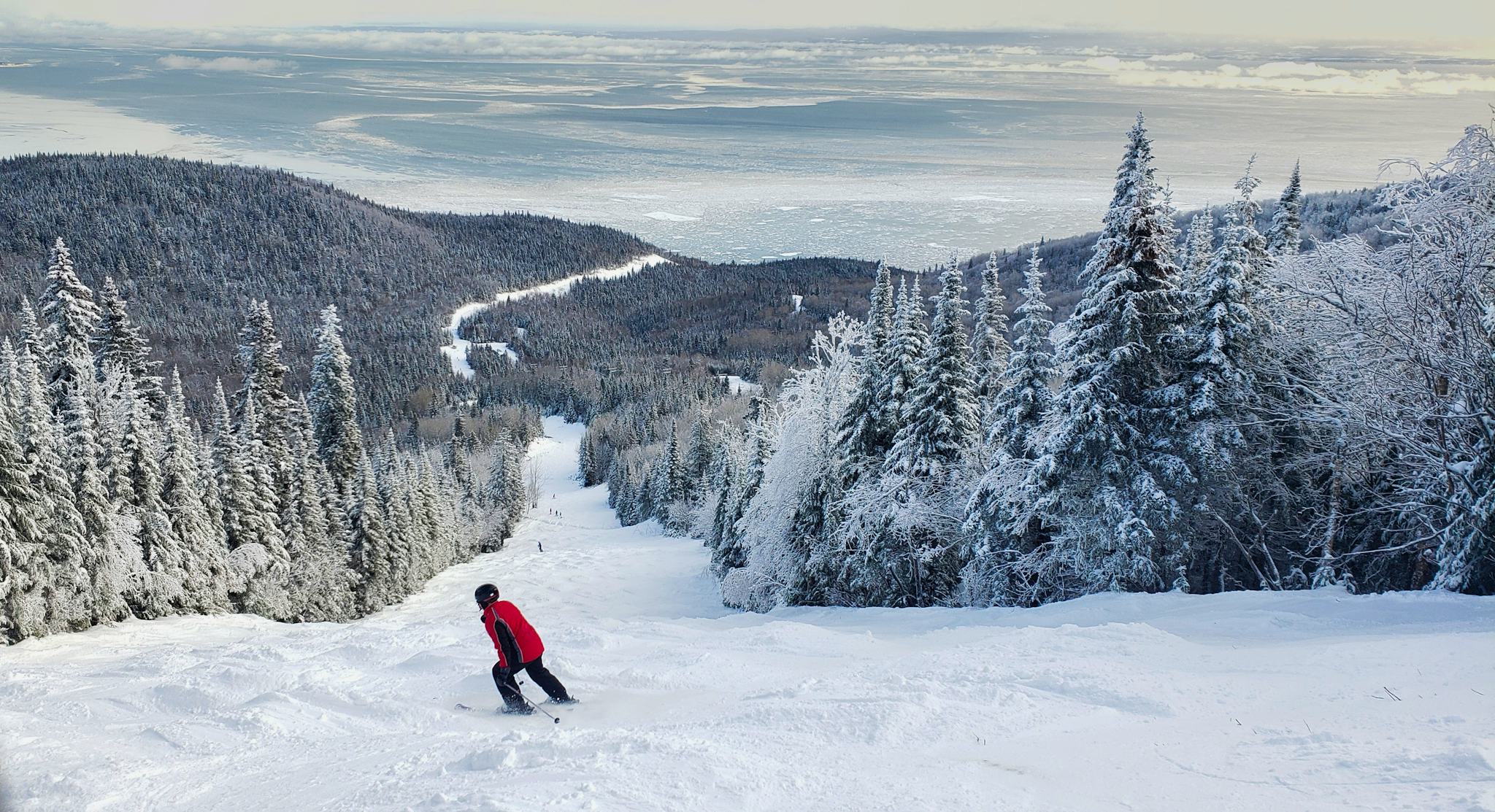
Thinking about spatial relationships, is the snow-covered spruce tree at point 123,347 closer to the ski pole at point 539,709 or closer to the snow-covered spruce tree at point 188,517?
the snow-covered spruce tree at point 188,517

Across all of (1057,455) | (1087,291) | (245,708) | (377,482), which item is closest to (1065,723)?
(245,708)

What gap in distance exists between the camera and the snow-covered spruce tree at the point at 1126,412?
57.5ft

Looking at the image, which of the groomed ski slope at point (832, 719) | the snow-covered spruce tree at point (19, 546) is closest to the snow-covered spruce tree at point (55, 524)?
the snow-covered spruce tree at point (19, 546)

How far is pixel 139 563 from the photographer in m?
26.1

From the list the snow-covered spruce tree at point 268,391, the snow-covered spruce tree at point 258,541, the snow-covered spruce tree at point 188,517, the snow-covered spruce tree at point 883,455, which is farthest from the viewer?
the snow-covered spruce tree at point 268,391

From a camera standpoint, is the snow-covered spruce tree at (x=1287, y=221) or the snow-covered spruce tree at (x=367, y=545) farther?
the snow-covered spruce tree at (x=367, y=545)

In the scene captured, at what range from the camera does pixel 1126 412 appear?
1820 cm

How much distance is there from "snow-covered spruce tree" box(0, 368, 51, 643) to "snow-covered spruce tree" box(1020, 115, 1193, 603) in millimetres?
26711

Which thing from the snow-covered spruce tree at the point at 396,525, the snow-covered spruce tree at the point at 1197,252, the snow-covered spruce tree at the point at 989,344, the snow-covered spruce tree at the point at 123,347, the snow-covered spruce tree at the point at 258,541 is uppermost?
the snow-covered spruce tree at the point at 1197,252

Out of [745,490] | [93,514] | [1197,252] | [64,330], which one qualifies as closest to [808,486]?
[745,490]

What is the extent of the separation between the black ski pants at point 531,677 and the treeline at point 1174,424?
13088 mm

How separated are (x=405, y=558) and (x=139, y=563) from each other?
19.5 m

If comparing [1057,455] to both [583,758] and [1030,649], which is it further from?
[583,758]

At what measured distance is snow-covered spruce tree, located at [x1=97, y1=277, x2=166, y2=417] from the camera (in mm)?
33844
